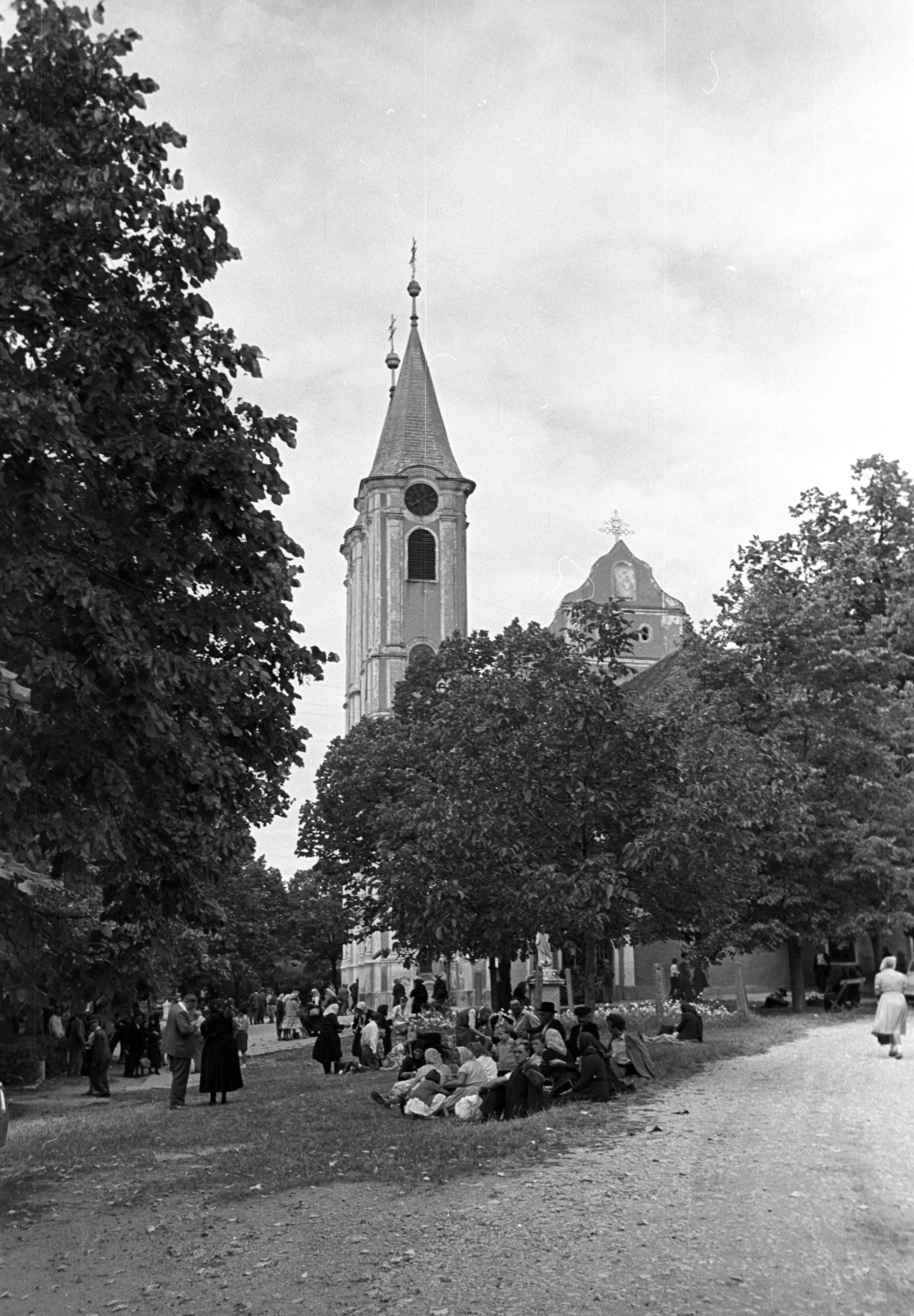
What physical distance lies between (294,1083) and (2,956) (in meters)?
13.1

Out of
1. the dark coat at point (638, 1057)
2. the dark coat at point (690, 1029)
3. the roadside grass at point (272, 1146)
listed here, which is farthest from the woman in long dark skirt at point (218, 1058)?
the dark coat at point (690, 1029)

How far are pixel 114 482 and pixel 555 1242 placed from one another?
7486mm

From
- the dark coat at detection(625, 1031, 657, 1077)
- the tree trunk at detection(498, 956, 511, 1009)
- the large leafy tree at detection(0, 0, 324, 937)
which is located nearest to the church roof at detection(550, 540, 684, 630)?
the tree trunk at detection(498, 956, 511, 1009)

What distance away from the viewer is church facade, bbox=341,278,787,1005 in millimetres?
74938

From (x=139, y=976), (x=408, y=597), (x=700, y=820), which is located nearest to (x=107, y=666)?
(x=139, y=976)

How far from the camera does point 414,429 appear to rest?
80.7m

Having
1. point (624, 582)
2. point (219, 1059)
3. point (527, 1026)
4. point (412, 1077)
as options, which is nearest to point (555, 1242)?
point (412, 1077)

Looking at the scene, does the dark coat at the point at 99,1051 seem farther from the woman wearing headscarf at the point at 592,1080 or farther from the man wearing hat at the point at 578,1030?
the woman wearing headscarf at the point at 592,1080

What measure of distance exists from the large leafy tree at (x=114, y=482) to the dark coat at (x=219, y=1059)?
8592 mm

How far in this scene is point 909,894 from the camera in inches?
1305

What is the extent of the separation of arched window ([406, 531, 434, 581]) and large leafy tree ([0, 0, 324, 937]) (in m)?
62.6

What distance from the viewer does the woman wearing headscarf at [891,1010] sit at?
21906mm

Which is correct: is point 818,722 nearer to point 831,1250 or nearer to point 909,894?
point 909,894

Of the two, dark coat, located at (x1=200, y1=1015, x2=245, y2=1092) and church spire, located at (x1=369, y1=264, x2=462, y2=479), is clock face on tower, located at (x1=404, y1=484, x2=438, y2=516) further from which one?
dark coat, located at (x1=200, y1=1015, x2=245, y2=1092)
